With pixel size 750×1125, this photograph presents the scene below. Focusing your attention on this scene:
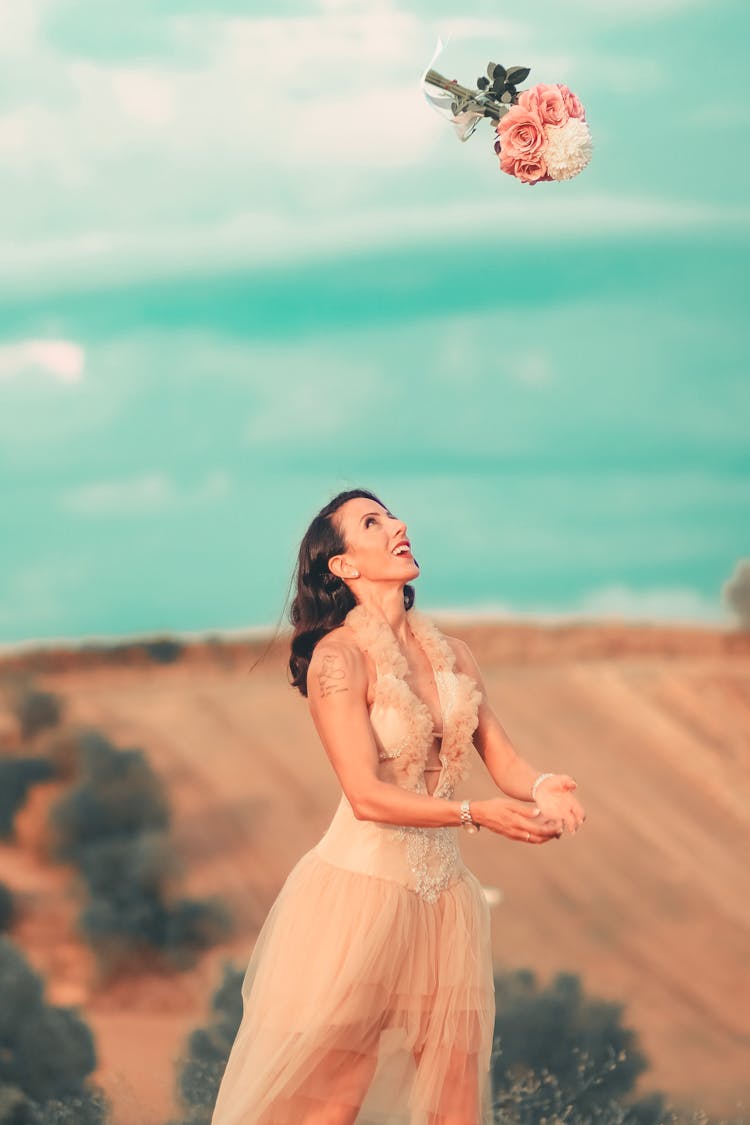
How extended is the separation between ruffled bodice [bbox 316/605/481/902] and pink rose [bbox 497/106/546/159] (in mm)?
966

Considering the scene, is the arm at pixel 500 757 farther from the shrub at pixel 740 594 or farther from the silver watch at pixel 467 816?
the shrub at pixel 740 594

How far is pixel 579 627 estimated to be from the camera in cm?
1427

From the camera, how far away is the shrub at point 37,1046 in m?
7.20

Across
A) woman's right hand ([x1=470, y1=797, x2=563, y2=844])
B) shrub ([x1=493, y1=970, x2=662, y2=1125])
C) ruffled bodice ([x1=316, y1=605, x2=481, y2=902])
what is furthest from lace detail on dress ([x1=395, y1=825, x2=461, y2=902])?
shrub ([x1=493, y1=970, x2=662, y2=1125])

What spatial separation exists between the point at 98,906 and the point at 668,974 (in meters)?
3.82

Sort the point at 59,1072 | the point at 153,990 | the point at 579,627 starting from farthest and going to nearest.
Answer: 1. the point at 579,627
2. the point at 153,990
3. the point at 59,1072

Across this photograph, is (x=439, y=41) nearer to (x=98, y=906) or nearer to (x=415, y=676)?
(x=415, y=676)

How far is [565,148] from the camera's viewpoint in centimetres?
357

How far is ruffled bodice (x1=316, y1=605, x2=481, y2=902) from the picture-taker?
3.53 m

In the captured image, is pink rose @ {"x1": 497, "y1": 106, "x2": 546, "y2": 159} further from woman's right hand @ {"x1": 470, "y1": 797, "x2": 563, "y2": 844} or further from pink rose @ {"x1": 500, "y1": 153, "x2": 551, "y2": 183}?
woman's right hand @ {"x1": 470, "y1": 797, "x2": 563, "y2": 844}

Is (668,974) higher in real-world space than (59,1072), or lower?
higher

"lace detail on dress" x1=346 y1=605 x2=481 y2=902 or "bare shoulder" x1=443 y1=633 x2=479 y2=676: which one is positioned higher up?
"bare shoulder" x1=443 y1=633 x2=479 y2=676

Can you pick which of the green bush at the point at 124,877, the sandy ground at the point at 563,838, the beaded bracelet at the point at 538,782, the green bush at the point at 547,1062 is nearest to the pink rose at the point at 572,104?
the beaded bracelet at the point at 538,782

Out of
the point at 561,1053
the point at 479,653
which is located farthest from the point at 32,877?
the point at 561,1053
